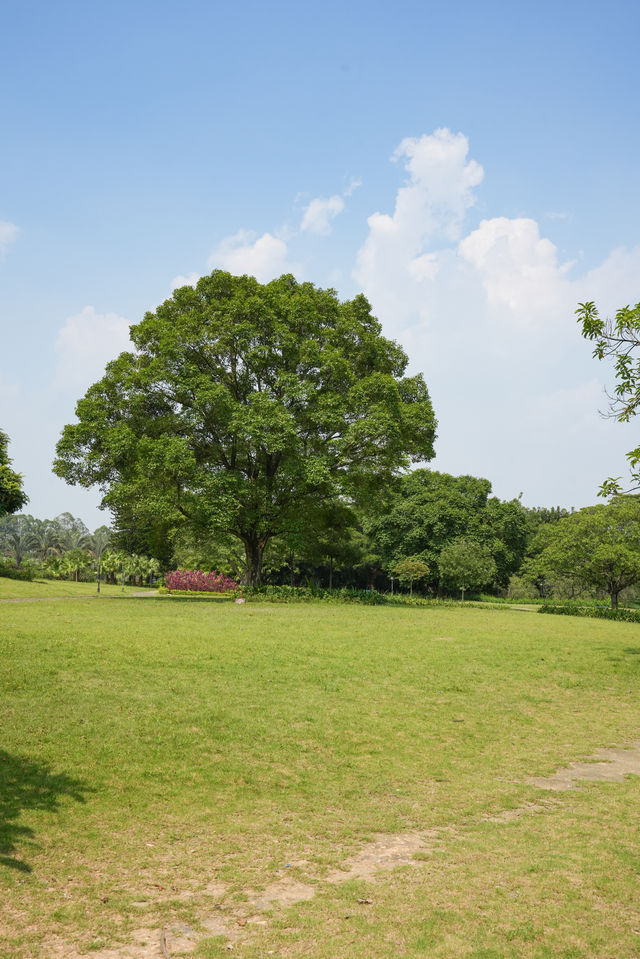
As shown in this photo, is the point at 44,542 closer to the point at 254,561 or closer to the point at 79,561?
the point at 79,561

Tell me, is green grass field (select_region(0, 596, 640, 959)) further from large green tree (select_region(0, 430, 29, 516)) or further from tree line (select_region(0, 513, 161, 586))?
tree line (select_region(0, 513, 161, 586))

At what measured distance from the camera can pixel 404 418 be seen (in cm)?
3319

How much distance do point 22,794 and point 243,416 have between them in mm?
22973

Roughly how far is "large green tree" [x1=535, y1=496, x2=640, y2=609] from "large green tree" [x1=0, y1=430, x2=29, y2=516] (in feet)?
108

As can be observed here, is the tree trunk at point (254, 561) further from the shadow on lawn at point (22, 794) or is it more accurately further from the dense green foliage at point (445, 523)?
the shadow on lawn at point (22, 794)

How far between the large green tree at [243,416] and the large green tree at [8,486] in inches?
136

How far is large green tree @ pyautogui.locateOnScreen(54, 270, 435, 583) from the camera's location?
30.0 metres

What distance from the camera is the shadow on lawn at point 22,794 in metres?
6.25

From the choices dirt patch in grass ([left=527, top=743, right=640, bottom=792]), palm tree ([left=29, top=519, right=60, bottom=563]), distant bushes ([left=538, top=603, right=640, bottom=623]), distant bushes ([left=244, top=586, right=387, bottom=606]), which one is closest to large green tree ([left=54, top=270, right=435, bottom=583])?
distant bushes ([left=244, top=586, right=387, bottom=606])

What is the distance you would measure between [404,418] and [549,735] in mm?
22956

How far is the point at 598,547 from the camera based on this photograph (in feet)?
133

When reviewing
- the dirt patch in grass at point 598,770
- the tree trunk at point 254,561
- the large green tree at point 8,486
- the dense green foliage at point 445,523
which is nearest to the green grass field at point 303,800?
the dirt patch in grass at point 598,770

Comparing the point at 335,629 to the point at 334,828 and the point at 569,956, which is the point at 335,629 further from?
the point at 569,956

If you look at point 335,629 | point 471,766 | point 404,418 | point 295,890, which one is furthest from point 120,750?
point 404,418
